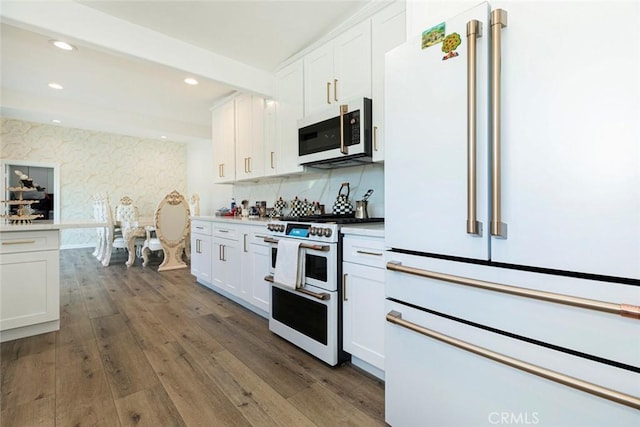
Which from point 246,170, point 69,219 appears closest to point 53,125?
point 69,219

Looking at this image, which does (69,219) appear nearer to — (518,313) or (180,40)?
(180,40)

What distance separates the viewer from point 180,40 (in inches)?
104

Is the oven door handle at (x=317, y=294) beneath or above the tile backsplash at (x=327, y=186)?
beneath

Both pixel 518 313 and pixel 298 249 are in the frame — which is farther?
pixel 298 249

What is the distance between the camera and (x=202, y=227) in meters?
3.76

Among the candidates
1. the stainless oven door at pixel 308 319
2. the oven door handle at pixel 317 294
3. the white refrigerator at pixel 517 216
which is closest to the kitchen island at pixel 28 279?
the stainless oven door at pixel 308 319

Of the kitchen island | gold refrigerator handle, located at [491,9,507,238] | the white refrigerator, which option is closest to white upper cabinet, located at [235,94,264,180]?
the kitchen island

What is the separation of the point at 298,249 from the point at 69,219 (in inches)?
267

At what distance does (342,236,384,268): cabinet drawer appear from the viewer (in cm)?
167

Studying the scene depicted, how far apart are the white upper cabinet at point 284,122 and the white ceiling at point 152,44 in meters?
0.18

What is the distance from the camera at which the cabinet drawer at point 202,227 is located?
3.58 meters

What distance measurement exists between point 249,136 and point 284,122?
0.71 meters

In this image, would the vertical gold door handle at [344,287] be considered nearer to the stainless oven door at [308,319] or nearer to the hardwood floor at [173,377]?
the stainless oven door at [308,319]

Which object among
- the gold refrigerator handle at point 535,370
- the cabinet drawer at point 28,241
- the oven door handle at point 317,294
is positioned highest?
the cabinet drawer at point 28,241
